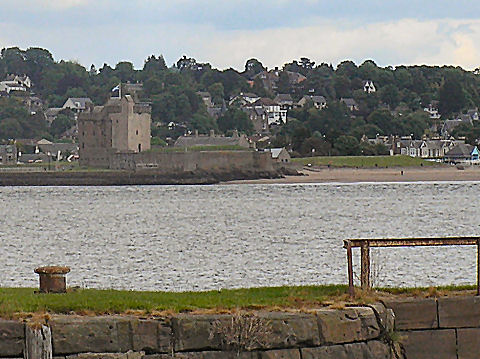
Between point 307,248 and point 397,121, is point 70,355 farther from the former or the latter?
point 397,121

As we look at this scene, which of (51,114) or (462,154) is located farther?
(51,114)

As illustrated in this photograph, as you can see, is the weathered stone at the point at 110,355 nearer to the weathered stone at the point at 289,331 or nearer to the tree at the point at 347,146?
the weathered stone at the point at 289,331

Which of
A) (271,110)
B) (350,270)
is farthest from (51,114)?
(350,270)

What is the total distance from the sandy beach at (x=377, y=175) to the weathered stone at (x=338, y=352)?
287 feet

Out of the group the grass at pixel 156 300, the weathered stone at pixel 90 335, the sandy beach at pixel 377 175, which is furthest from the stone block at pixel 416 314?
the sandy beach at pixel 377 175

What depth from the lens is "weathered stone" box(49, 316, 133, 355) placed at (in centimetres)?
930

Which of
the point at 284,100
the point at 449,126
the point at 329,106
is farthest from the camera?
the point at 284,100

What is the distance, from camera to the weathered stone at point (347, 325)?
9727mm

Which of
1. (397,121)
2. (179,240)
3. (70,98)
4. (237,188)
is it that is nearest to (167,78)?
(70,98)

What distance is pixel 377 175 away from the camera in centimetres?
10256

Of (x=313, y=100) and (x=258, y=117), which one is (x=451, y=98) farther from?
→ (x=258, y=117)

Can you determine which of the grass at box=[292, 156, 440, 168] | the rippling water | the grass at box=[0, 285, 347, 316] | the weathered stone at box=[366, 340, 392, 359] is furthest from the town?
the weathered stone at box=[366, 340, 392, 359]

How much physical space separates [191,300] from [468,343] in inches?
99.6

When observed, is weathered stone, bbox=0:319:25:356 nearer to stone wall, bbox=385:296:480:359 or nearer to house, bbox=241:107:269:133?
stone wall, bbox=385:296:480:359
